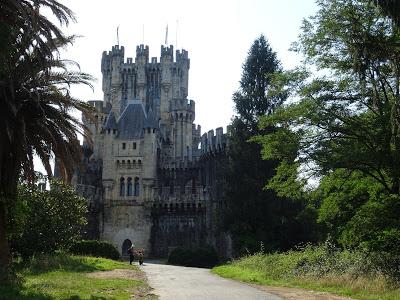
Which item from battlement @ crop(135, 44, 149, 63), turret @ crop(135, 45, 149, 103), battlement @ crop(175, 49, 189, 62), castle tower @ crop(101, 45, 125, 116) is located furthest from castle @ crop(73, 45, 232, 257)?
battlement @ crop(175, 49, 189, 62)

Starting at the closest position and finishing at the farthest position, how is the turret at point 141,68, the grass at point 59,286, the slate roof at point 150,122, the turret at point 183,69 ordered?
the grass at point 59,286 → the slate roof at point 150,122 → the turret at point 141,68 → the turret at point 183,69

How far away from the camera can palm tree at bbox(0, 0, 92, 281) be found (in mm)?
17281

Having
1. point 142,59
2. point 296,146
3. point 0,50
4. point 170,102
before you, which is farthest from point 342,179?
point 142,59

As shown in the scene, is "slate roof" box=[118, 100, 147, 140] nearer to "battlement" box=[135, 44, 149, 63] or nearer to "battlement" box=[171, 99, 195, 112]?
"battlement" box=[171, 99, 195, 112]

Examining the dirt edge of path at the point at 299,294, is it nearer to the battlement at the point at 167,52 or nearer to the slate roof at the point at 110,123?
the slate roof at the point at 110,123

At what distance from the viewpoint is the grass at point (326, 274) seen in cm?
1730

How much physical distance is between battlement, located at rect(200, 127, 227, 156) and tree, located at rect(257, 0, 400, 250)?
31.2m

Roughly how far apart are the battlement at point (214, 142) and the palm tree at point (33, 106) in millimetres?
38990

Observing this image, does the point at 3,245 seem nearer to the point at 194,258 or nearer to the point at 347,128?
the point at 347,128

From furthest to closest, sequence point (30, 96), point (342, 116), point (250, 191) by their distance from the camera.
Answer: point (250, 191)
point (342, 116)
point (30, 96)

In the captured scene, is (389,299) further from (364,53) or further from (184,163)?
(184,163)

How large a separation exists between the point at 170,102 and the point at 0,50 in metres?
63.8

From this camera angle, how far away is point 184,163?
6675 cm

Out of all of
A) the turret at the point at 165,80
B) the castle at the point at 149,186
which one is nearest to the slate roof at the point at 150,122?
the castle at the point at 149,186
